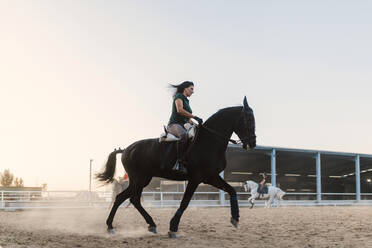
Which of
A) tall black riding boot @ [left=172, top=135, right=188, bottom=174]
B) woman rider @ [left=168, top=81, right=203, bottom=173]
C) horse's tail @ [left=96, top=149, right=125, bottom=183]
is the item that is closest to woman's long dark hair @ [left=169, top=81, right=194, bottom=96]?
woman rider @ [left=168, top=81, right=203, bottom=173]

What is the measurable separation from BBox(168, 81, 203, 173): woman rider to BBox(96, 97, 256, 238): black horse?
0.50ft

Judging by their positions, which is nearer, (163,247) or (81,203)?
(163,247)

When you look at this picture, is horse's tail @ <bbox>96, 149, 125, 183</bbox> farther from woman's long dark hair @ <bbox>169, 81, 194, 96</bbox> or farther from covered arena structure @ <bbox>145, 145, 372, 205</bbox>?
covered arena structure @ <bbox>145, 145, 372, 205</bbox>

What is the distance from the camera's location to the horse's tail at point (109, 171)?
407 inches

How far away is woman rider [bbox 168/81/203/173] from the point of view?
27.5 feet

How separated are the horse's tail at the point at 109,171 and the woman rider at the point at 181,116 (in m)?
2.13

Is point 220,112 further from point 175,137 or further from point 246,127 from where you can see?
point 175,137

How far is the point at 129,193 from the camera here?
29.7 feet

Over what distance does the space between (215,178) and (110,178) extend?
9.92 feet

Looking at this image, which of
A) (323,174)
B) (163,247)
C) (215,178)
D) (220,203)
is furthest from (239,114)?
(323,174)

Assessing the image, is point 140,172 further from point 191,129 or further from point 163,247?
point 163,247

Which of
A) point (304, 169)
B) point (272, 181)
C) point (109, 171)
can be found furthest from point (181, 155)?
point (304, 169)

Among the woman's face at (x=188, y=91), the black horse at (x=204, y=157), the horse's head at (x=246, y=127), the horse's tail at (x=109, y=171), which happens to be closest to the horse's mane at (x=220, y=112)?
the black horse at (x=204, y=157)

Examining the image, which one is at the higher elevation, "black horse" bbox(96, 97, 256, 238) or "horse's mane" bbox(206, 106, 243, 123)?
"horse's mane" bbox(206, 106, 243, 123)
